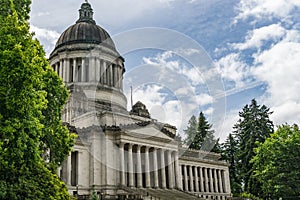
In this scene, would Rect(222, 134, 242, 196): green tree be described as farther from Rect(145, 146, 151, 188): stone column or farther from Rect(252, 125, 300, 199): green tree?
Rect(145, 146, 151, 188): stone column

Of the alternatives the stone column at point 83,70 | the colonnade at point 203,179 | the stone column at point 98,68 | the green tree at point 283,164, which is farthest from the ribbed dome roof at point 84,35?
the green tree at point 283,164

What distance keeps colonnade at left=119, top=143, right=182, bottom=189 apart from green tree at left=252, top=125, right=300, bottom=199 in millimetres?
13769

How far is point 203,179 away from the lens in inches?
2496

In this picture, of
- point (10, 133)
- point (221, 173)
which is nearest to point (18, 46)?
point (10, 133)

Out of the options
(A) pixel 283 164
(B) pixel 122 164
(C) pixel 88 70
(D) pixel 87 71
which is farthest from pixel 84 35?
(A) pixel 283 164

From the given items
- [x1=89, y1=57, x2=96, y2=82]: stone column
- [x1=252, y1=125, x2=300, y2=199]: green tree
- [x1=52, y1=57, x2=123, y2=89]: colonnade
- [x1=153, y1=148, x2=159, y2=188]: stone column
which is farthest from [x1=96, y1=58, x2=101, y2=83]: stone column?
[x1=252, y1=125, x2=300, y2=199]: green tree

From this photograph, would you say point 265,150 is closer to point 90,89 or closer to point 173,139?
point 173,139

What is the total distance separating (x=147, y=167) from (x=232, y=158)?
38.6 meters

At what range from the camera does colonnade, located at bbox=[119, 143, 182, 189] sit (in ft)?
149

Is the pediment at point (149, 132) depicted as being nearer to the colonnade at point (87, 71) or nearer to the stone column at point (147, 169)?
the stone column at point (147, 169)

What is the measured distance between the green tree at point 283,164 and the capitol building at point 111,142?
11.0 metres

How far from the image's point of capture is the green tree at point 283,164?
47.8 metres

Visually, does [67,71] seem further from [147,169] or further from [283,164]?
[283,164]

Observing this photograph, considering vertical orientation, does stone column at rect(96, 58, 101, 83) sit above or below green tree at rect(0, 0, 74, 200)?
above
